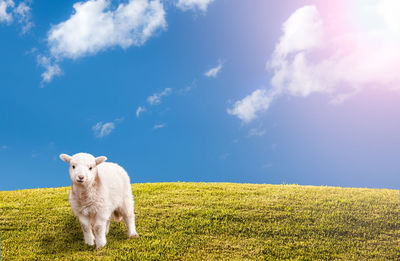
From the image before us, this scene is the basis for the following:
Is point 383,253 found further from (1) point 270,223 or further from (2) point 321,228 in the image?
(1) point 270,223

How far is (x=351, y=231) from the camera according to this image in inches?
390

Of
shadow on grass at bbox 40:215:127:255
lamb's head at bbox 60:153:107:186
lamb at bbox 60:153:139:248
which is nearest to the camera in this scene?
lamb's head at bbox 60:153:107:186

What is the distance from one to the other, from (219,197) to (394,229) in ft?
17.0

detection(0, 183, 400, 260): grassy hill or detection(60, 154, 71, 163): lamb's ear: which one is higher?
detection(60, 154, 71, 163): lamb's ear

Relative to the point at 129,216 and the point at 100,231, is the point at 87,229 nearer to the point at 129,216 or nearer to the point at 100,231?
the point at 100,231

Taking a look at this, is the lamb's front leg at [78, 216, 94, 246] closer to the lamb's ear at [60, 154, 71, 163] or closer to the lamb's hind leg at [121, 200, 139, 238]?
the lamb's hind leg at [121, 200, 139, 238]

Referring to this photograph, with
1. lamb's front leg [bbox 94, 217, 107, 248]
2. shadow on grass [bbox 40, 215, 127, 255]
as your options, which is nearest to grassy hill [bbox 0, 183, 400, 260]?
shadow on grass [bbox 40, 215, 127, 255]

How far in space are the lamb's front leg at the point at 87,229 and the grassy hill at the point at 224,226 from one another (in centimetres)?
17

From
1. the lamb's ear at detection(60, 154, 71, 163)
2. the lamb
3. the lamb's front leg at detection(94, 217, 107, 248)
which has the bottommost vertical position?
the lamb's front leg at detection(94, 217, 107, 248)

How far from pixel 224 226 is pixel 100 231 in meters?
3.35

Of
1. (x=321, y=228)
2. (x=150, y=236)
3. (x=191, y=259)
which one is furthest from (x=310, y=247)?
(x=150, y=236)

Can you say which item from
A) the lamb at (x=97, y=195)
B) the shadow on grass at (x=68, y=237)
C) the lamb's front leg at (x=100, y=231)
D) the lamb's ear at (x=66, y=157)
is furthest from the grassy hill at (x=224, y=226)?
the lamb's ear at (x=66, y=157)

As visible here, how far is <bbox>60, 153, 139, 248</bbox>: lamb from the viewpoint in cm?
752

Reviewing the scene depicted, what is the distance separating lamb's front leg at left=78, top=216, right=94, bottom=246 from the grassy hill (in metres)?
0.17
